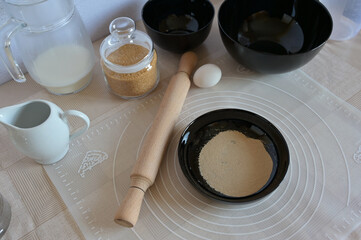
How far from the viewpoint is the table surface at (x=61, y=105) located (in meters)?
0.61

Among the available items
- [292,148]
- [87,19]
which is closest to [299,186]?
[292,148]

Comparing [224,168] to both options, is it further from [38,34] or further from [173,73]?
[38,34]

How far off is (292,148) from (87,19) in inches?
24.7

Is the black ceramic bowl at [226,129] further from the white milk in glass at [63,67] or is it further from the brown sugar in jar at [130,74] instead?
the white milk in glass at [63,67]

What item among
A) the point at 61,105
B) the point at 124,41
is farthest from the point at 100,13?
the point at 61,105

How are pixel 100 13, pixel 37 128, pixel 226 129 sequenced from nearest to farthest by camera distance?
pixel 37 128 → pixel 226 129 → pixel 100 13

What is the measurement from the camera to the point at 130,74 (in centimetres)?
74

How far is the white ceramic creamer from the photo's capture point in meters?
0.58

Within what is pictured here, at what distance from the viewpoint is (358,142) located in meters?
0.69

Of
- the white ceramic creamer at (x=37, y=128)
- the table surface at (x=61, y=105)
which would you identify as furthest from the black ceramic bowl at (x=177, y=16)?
the white ceramic creamer at (x=37, y=128)

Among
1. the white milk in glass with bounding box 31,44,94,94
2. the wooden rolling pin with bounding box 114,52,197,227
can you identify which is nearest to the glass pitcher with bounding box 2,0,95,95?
the white milk in glass with bounding box 31,44,94,94

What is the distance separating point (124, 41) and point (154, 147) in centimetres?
29

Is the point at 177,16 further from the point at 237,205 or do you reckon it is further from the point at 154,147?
the point at 237,205

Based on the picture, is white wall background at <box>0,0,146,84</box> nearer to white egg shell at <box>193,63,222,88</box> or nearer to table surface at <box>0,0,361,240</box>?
table surface at <box>0,0,361,240</box>
